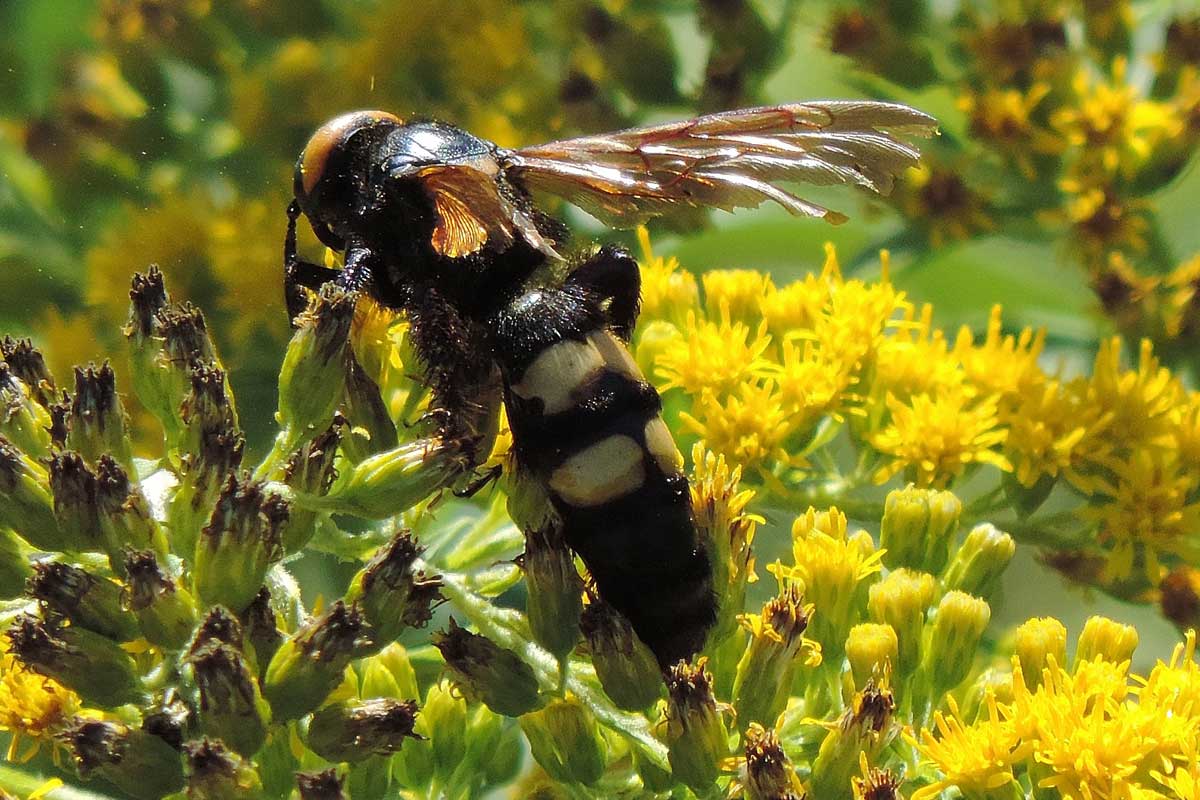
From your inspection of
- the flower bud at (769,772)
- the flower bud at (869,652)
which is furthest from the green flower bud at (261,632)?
the flower bud at (869,652)

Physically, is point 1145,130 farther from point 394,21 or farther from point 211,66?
point 211,66

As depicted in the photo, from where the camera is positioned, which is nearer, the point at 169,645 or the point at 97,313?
the point at 169,645

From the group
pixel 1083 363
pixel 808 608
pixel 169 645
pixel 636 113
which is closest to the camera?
pixel 169 645

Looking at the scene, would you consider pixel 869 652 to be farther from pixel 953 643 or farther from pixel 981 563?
pixel 981 563

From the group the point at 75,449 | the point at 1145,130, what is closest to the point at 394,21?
the point at 1145,130

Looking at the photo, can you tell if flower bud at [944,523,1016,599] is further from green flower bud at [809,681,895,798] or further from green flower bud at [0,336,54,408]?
green flower bud at [0,336,54,408]

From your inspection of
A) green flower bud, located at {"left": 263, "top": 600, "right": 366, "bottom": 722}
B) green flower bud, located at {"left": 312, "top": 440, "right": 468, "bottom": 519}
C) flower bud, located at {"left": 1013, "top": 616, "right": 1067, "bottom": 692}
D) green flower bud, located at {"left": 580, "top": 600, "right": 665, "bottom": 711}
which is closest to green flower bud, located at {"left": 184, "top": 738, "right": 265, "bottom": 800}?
green flower bud, located at {"left": 263, "top": 600, "right": 366, "bottom": 722}

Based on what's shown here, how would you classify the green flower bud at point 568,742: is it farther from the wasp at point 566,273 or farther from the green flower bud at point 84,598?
the green flower bud at point 84,598

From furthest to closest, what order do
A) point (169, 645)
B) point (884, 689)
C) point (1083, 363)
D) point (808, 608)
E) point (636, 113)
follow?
point (636, 113), point (1083, 363), point (808, 608), point (884, 689), point (169, 645)
